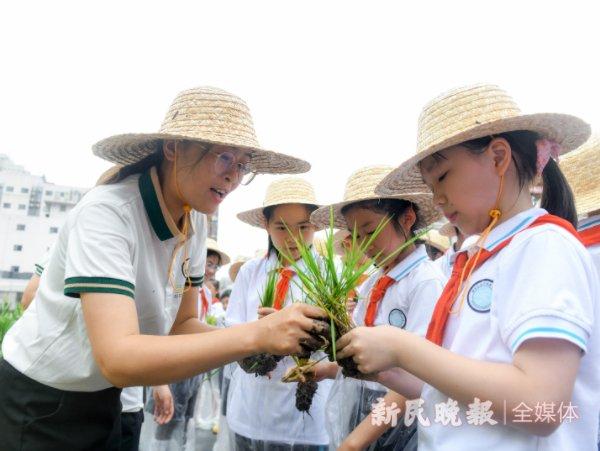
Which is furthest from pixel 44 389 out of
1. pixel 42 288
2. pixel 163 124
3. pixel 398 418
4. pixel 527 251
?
pixel 527 251

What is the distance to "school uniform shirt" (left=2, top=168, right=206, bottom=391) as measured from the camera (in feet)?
4.75

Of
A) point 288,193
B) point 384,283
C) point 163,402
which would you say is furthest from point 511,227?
point 163,402

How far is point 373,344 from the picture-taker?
1.23 metres

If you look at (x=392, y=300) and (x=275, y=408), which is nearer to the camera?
(x=392, y=300)

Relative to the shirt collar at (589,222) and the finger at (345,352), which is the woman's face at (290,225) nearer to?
the shirt collar at (589,222)

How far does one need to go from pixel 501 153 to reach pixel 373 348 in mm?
722

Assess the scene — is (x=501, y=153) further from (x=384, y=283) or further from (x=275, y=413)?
(x=275, y=413)

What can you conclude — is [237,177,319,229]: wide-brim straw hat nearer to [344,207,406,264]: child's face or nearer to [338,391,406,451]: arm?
[344,207,406,264]: child's face

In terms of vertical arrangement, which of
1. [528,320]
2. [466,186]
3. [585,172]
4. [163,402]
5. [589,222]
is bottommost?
[163,402]

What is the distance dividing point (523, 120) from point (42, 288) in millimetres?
1752

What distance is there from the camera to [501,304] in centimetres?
120

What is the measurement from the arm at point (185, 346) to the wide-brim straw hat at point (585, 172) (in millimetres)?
1739

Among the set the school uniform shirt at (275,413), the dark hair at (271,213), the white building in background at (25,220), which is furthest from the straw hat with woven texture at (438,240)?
the white building in background at (25,220)

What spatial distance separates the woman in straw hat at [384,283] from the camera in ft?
6.49
